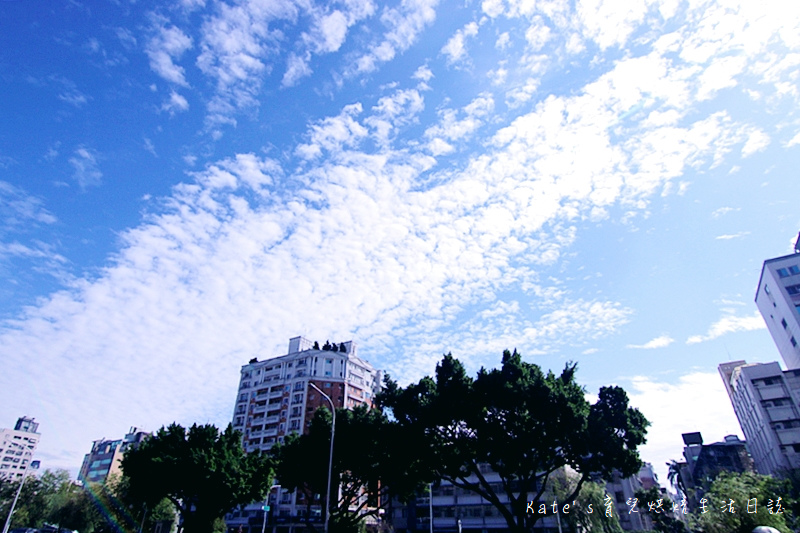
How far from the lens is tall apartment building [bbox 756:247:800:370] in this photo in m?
55.0

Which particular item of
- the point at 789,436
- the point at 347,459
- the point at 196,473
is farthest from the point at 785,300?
the point at 196,473

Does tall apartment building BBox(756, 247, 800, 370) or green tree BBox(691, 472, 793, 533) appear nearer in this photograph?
green tree BBox(691, 472, 793, 533)

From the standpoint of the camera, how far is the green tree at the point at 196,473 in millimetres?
34219

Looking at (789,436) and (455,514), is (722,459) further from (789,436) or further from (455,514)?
(455,514)

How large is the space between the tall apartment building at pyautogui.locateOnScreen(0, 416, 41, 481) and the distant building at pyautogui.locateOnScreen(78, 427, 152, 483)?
14.8 meters

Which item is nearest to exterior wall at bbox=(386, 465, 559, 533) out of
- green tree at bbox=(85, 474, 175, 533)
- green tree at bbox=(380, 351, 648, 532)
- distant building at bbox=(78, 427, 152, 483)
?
green tree at bbox=(380, 351, 648, 532)

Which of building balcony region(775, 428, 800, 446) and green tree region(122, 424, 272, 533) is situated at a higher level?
building balcony region(775, 428, 800, 446)

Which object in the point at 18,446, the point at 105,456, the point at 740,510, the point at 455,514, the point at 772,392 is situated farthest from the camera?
the point at 18,446

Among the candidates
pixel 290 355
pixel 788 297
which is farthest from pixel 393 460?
pixel 788 297

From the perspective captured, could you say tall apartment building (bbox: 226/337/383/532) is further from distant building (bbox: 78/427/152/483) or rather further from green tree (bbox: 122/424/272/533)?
distant building (bbox: 78/427/152/483)

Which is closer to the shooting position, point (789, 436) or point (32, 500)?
point (789, 436)

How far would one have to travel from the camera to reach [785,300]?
55.5 metres

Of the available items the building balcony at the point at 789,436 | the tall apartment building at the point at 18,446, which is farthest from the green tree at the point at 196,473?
the tall apartment building at the point at 18,446

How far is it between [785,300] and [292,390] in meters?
67.1
